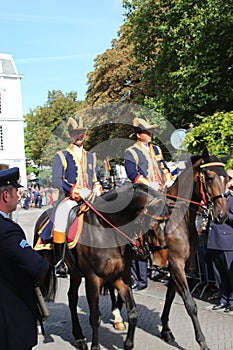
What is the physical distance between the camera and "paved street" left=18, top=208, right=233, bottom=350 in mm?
6285

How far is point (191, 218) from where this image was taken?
6.16 m

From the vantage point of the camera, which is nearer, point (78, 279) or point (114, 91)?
point (78, 279)

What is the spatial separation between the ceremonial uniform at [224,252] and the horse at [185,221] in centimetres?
169

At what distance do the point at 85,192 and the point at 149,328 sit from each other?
2317 millimetres

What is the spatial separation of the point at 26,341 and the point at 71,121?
3.74 meters

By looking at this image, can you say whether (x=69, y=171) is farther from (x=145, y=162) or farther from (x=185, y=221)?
(x=185, y=221)

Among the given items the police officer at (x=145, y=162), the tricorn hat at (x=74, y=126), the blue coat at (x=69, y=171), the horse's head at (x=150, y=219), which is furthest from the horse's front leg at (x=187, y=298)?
the tricorn hat at (x=74, y=126)

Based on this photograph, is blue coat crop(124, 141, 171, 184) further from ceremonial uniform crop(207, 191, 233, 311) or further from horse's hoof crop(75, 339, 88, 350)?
horse's hoof crop(75, 339, 88, 350)

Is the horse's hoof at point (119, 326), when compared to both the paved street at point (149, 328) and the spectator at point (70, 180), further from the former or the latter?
the spectator at point (70, 180)

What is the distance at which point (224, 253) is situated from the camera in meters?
7.81

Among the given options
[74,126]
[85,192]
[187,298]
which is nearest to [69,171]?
[85,192]

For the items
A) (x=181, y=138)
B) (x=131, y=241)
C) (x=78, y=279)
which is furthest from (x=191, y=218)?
(x=181, y=138)

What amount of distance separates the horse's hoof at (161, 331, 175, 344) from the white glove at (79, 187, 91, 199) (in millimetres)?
2140

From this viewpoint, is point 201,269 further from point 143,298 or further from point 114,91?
point 114,91
